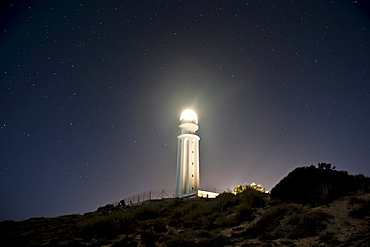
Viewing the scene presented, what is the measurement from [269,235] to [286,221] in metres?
1.83

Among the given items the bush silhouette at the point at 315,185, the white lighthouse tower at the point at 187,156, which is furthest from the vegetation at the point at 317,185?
the white lighthouse tower at the point at 187,156

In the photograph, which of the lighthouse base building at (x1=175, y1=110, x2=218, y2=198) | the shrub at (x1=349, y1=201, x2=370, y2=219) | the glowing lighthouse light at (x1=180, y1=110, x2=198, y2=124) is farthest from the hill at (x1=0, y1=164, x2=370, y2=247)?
the glowing lighthouse light at (x1=180, y1=110, x2=198, y2=124)

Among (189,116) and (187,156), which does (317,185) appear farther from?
(189,116)

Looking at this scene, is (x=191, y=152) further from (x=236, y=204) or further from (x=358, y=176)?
(x=358, y=176)

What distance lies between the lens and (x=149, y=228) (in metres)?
14.1

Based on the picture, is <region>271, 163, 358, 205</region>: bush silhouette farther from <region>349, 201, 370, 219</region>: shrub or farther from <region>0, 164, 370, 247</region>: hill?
<region>349, 201, 370, 219</region>: shrub

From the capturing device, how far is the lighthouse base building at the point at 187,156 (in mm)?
40281

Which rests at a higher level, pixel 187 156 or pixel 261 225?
pixel 187 156

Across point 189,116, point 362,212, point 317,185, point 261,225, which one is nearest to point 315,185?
point 317,185

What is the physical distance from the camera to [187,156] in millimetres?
42156

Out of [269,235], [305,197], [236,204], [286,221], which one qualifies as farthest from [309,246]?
[236,204]

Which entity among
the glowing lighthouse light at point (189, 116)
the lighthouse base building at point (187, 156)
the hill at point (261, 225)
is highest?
the glowing lighthouse light at point (189, 116)

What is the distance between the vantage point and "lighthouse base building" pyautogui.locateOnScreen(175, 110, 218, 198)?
132 feet

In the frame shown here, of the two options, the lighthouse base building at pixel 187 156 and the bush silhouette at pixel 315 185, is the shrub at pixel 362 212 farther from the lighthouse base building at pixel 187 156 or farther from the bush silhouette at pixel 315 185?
the lighthouse base building at pixel 187 156
